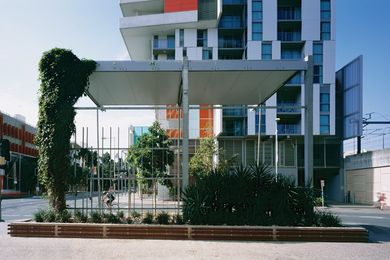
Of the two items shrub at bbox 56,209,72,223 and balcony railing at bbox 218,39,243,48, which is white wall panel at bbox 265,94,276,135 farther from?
shrub at bbox 56,209,72,223

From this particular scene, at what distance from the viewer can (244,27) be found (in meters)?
47.2

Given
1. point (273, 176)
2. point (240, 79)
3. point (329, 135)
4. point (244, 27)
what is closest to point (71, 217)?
point (273, 176)

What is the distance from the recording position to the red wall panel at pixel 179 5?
49.7 m

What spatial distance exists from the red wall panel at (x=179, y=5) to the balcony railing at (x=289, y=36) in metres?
12.4

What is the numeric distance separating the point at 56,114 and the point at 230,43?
39527 millimetres

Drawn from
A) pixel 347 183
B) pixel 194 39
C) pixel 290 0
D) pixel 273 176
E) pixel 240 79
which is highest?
pixel 290 0

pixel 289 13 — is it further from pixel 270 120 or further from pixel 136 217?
pixel 136 217

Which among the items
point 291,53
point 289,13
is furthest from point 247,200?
point 289,13

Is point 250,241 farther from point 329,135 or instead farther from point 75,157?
point 329,135

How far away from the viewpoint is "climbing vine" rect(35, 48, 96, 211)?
39.4ft

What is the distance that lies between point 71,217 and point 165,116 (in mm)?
39920

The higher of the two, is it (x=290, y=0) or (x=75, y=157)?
(x=290, y=0)

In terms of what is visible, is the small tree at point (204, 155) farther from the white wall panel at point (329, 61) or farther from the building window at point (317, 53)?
the building window at point (317, 53)

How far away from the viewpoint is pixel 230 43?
48750 millimetres
